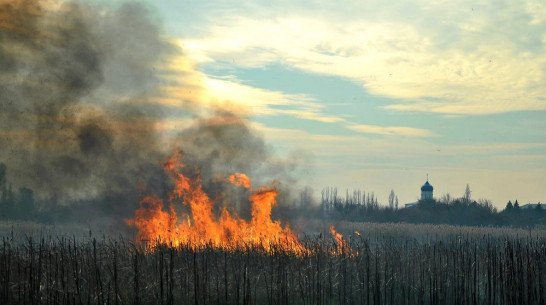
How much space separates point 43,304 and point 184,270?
3.75 m

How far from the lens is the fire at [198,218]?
26.3 meters

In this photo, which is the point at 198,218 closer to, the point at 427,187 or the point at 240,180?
the point at 240,180

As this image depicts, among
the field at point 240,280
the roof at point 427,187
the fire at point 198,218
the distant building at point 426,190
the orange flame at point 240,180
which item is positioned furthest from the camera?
the roof at point 427,187

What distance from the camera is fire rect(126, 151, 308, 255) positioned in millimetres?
26344

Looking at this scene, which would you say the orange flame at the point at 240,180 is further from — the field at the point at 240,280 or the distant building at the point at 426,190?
the distant building at the point at 426,190

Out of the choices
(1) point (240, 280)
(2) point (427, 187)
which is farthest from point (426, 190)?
(1) point (240, 280)

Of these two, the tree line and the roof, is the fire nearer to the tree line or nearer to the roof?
the tree line

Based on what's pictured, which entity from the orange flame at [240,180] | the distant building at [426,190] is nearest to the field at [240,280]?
the orange flame at [240,180]

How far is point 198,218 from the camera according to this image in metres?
27.1

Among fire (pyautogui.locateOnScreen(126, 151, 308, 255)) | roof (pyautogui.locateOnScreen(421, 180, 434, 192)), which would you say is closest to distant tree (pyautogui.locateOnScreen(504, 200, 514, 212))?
roof (pyautogui.locateOnScreen(421, 180, 434, 192))

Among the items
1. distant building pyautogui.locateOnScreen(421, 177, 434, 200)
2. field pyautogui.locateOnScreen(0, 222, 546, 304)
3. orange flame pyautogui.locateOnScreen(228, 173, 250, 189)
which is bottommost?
field pyautogui.locateOnScreen(0, 222, 546, 304)

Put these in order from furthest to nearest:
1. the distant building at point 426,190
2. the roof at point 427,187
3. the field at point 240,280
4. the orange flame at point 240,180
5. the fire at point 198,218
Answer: the roof at point 427,187, the distant building at point 426,190, the orange flame at point 240,180, the fire at point 198,218, the field at point 240,280

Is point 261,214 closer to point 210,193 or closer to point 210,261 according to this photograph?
point 210,193

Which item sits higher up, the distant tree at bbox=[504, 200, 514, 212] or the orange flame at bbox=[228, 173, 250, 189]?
the orange flame at bbox=[228, 173, 250, 189]
